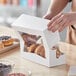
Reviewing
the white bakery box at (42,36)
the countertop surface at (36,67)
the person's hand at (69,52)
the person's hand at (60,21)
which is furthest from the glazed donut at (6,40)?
the person's hand at (60,21)

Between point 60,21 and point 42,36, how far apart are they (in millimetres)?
137

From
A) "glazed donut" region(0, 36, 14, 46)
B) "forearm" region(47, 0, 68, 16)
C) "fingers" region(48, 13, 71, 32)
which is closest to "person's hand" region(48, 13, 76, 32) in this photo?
"fingers" region(48, 13, 71, 32)

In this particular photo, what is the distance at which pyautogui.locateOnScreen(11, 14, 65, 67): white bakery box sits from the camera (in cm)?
152

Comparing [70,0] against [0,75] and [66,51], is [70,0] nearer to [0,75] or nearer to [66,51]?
[66,51]

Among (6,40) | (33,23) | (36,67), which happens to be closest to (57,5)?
(6,40)

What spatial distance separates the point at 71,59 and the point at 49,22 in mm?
287

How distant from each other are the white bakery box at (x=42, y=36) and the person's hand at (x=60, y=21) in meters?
0.03

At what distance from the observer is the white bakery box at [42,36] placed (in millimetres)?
1520

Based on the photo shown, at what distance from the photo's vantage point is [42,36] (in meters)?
1.52

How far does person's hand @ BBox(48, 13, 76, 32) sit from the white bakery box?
3 centimetres

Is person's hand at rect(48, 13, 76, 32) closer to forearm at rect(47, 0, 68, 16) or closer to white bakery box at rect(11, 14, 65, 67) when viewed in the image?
white bakery box at rect(11, 14, 65, 67)

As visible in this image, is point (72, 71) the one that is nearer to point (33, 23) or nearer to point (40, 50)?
point (40, 50)

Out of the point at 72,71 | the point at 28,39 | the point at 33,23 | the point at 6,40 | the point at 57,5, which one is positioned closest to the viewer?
the point at 72,71

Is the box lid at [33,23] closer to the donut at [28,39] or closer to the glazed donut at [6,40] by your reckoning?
the donut at [28,39]
